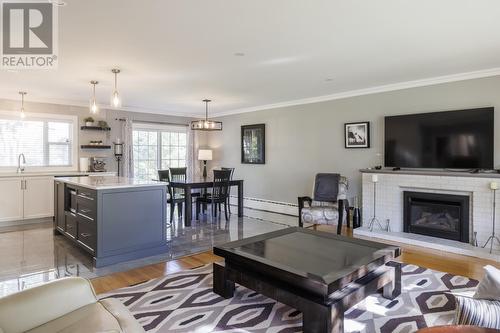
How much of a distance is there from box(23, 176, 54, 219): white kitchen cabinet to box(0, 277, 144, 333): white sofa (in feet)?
17.5

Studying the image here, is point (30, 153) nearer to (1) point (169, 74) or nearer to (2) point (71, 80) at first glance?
(2) point (71, 80)

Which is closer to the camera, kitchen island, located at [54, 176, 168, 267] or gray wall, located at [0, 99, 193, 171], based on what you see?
kitchen island, located at [54, 176, 168, 267]

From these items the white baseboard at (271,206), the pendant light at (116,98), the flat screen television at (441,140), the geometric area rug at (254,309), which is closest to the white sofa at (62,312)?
the geometric area rug at (254,309)

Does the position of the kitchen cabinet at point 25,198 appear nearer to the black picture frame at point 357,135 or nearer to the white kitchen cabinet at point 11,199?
the white kitchen cabinet at point 11,199

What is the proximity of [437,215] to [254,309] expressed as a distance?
348cm

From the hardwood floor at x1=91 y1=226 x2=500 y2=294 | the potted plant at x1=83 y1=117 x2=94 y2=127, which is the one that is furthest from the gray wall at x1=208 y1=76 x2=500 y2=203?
the potted plant at x1=83 y1=117 x2=94 y2=127

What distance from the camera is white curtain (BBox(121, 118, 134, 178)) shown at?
7.34m

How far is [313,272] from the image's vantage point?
87.3 inches

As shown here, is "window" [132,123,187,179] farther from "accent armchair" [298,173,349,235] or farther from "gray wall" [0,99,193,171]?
"accent armchair" [298,173,349,235]

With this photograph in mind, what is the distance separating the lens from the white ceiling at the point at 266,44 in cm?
252

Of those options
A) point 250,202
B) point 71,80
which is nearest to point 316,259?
point 71,80

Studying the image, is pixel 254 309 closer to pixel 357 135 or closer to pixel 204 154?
pixel 357 135

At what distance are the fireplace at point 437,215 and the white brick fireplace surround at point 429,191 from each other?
2.7 inches

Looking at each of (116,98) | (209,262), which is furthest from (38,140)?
(209,262)
